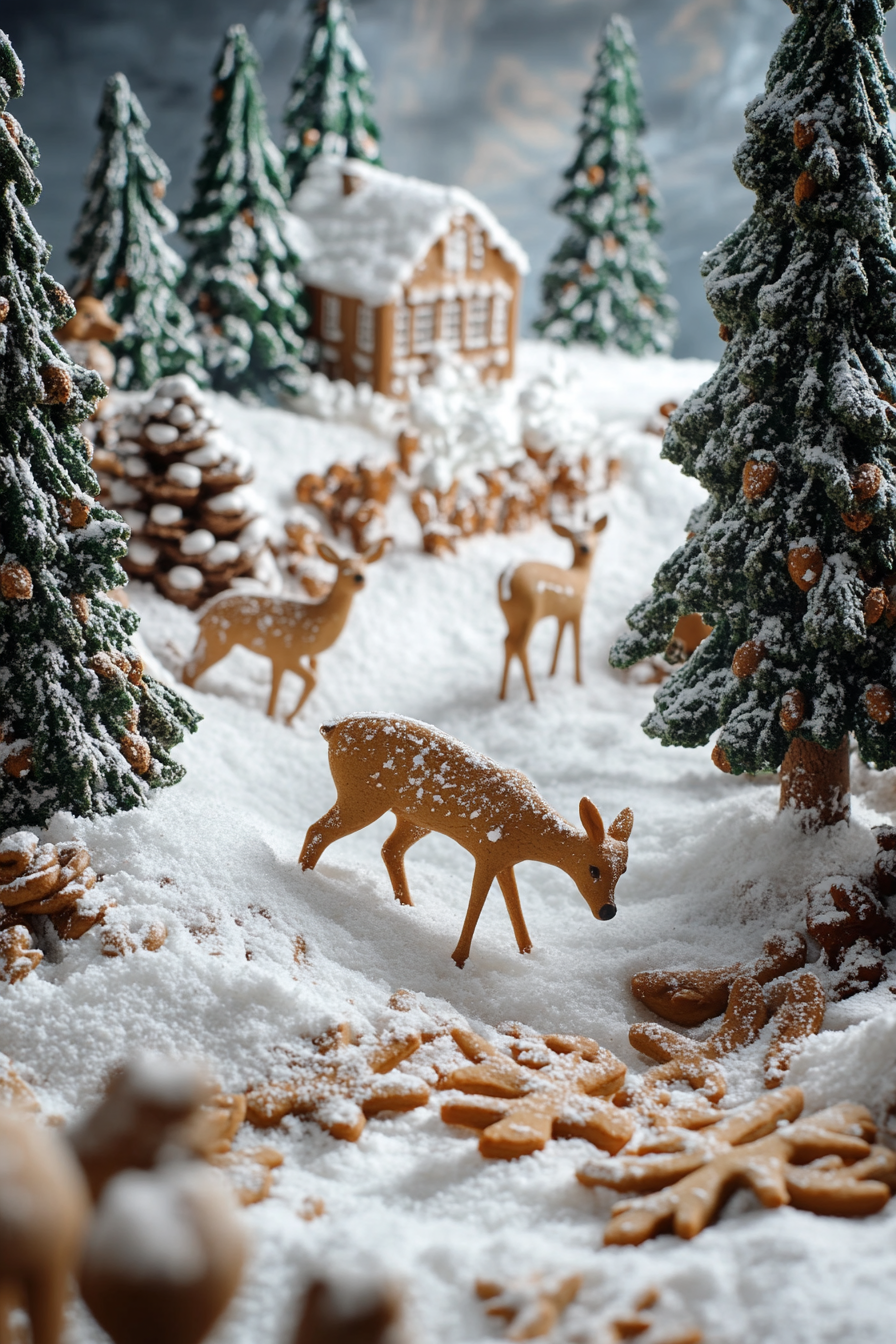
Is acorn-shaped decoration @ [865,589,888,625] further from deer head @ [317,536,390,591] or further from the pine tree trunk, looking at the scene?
deer head @ [317,536,390,591]

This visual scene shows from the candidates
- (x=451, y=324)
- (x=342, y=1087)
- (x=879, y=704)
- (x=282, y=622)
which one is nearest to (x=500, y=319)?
(x=451, y=324)

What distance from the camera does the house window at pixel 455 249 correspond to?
8352mm

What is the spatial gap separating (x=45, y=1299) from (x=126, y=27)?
9.51 meters

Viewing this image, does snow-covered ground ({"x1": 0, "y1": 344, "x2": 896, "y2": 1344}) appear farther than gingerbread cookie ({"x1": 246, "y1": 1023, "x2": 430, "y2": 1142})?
No

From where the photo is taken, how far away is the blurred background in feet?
27.9

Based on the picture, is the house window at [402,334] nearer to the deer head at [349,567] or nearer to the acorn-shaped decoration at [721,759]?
the deer head at [349,567]

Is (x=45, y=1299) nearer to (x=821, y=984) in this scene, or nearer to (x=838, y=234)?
(x=821, y=984)

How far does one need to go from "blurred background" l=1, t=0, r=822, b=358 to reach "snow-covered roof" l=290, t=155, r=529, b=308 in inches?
52.0

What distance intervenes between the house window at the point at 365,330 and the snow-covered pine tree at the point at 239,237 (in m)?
0.51

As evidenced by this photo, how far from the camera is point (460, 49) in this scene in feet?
33.5

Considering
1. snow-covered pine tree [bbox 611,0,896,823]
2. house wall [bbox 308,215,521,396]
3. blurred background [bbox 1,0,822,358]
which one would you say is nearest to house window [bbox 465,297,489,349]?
house wall [bbox 308,215,521,396]

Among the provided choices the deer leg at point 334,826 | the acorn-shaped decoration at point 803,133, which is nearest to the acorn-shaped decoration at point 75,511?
the deer leg at point 334,826

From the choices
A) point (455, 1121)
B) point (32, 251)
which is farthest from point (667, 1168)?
point (32, 251)

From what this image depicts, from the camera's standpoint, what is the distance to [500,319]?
9.11m
